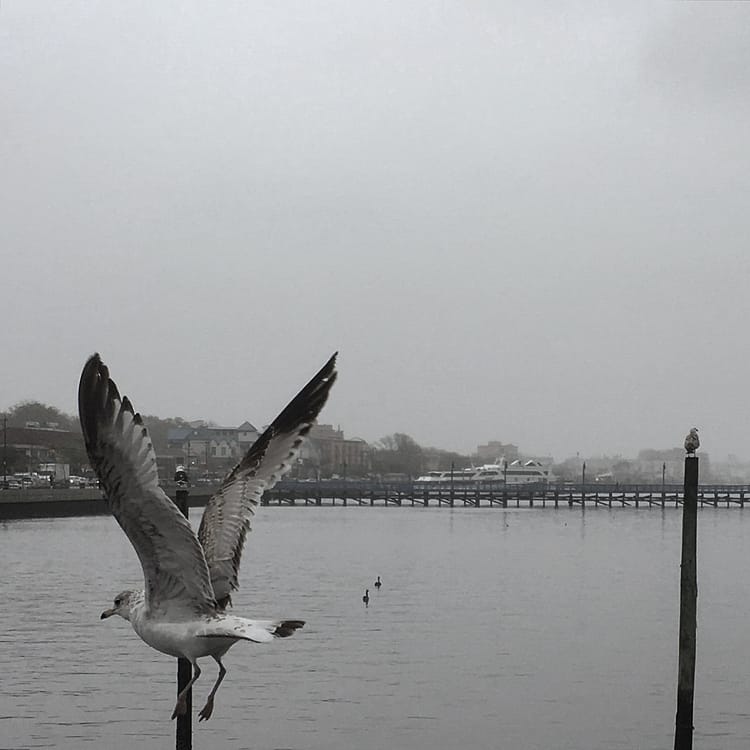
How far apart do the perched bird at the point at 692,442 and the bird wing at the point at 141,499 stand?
840 centimetres

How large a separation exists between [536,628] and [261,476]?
26.0m

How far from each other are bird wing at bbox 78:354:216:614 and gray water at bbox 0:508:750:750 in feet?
40.0

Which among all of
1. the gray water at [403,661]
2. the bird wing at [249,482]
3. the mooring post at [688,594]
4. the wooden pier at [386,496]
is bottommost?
Result: the gray water at [403,661]

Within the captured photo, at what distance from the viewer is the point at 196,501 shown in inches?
4663

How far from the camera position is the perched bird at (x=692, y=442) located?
54.5 ft

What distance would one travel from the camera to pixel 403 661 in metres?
29.8

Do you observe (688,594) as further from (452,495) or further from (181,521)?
(452,495)

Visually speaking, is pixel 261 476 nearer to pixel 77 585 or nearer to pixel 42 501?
pixel 77 585

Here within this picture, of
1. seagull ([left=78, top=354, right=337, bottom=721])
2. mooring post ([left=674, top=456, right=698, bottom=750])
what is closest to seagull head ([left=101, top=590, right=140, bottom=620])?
seagull ([left=78, top=354, right=337, bottom=721])

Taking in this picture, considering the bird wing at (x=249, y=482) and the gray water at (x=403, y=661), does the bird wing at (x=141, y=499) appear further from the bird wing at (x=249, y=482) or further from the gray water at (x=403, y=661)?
the gray water at (x=403, y=661)

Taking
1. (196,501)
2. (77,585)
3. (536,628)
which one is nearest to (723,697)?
(536,628)

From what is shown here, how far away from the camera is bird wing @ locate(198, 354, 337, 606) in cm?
1089

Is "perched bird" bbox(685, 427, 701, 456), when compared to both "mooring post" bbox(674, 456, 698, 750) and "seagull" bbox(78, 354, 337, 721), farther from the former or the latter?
"seagull" bbox(78, 354, 337, 721)

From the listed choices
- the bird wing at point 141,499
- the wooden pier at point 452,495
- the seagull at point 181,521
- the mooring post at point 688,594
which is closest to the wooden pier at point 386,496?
the wooden pier at point 452,495
